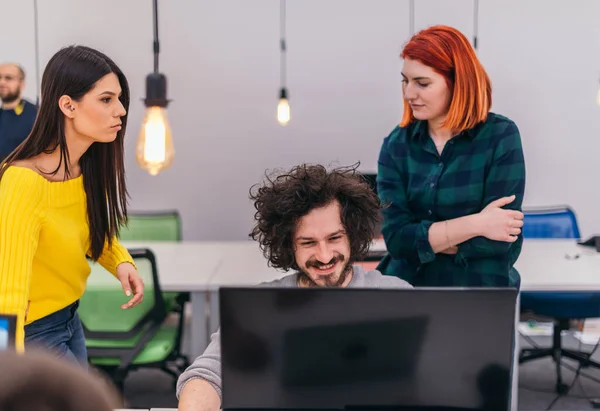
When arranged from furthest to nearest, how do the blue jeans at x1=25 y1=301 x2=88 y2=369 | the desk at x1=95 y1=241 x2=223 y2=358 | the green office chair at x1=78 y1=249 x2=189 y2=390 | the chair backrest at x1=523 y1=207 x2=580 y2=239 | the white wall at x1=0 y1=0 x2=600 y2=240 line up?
the white wall at x1=0 y1=0 x2=600 y2=240
the chair backrest at x1=523 y1=207 x2=580 y2=239
the desk at x1=95 y1=241 x2=223 y2=358
the green office chair at x1=78 y1=249 x2=189 y2=390
the blue jeans at x1=25 y1=301 x2=88 y2=369

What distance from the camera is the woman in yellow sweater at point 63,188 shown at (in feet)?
4.79

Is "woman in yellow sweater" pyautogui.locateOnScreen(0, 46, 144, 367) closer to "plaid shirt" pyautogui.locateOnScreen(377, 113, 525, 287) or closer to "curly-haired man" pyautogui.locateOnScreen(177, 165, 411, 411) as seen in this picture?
"curly-haired man" pyautogui.locateOnScreen(177, 165, 411, 411)

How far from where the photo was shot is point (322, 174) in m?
1.66

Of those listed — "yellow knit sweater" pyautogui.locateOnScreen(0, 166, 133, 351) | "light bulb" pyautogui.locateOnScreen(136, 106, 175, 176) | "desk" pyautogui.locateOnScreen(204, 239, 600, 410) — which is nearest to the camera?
"yellow knit sweater" pyautogui.locateOnScreen(0, 166, 133, 351)

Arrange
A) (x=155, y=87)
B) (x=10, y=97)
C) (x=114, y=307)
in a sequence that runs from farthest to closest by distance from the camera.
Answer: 1. (x=10, y=97)
2. (x=114, y=307)
3. (x=155, y=87)

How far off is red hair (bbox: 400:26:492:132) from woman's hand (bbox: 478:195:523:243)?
23cm

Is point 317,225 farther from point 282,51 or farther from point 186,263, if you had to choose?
point 282,51

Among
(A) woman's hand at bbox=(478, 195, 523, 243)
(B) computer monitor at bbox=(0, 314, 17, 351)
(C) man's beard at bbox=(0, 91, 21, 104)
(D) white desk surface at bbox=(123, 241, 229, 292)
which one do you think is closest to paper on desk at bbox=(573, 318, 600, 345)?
(D) white desk surface at bbox=(123, 241, 229, 292)

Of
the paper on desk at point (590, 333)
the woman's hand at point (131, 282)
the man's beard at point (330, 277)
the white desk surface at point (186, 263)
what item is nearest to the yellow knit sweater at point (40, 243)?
the woman's hand at point (131, 282)

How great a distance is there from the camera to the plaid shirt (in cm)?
186

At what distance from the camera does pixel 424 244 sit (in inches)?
73.9

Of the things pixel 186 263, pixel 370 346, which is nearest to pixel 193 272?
pixel 186 263

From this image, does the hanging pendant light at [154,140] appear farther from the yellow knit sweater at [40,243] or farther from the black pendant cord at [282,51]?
the black pendant cord at [282,51]

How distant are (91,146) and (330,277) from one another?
674 mm
